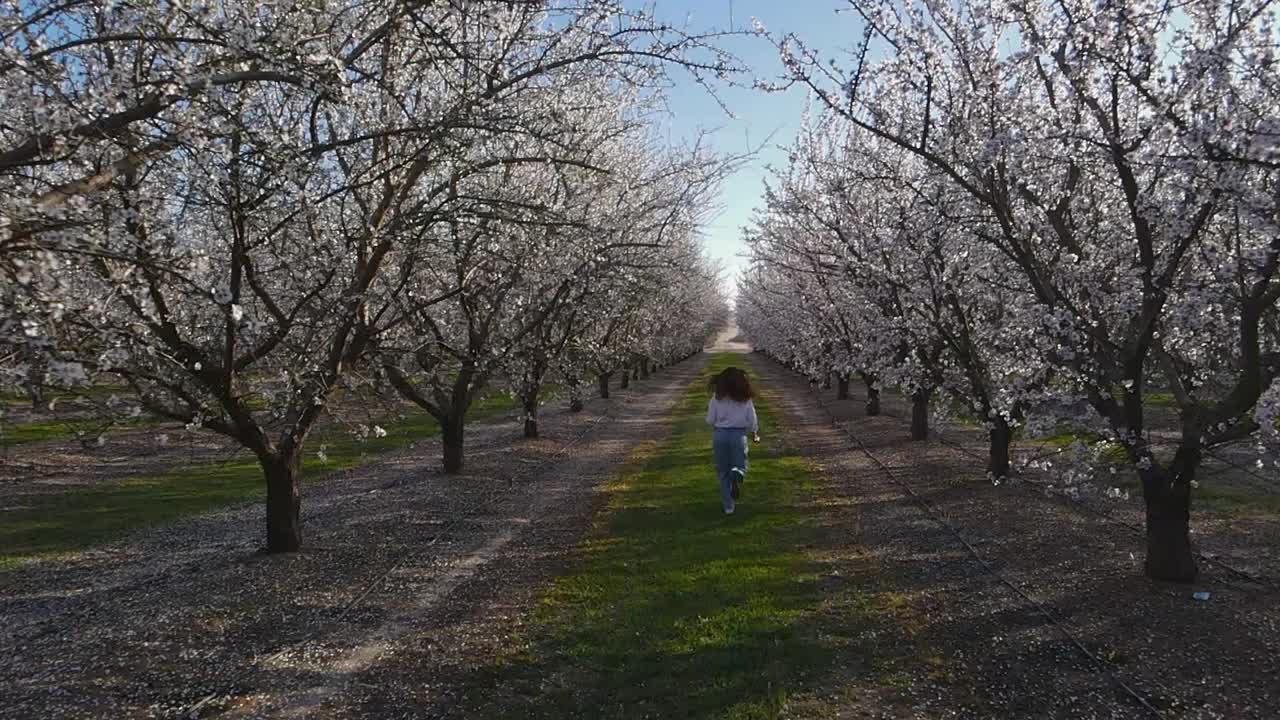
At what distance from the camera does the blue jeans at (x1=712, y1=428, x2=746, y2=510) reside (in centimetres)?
1192

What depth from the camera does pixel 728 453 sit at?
1196 cm

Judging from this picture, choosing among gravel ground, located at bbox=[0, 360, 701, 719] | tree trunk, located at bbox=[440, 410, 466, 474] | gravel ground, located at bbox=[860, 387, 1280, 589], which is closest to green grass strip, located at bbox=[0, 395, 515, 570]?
gravel ground, located at bbox=[0, 360, 701, 719]

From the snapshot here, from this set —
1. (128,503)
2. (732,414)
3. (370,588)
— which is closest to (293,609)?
(370,588)

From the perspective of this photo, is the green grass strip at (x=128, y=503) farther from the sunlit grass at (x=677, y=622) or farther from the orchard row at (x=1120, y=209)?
the orchard row at (x=1120, y=209)

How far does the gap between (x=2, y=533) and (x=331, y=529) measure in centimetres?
523

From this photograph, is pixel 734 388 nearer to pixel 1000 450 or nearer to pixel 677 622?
pixel 677 622

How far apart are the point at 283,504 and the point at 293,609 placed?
241 centimetres

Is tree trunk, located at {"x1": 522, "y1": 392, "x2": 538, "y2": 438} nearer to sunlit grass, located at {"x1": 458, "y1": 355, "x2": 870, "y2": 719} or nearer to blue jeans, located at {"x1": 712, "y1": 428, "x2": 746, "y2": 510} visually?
sunlit grass, located at {"x1": 458, "y1": 355, "x2": 870, "y2": 719}

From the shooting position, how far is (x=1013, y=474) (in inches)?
581

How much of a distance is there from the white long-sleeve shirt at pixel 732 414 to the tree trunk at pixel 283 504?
18.5 feet

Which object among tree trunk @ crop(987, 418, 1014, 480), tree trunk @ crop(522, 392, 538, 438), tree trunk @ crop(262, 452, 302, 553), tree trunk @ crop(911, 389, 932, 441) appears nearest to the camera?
tree trunk @ crop(262, 452, 302, 553)

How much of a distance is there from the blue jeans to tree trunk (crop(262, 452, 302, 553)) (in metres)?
5.65

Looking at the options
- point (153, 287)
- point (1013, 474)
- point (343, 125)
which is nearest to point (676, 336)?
point (1013, 474)

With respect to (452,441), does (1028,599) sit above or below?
below
